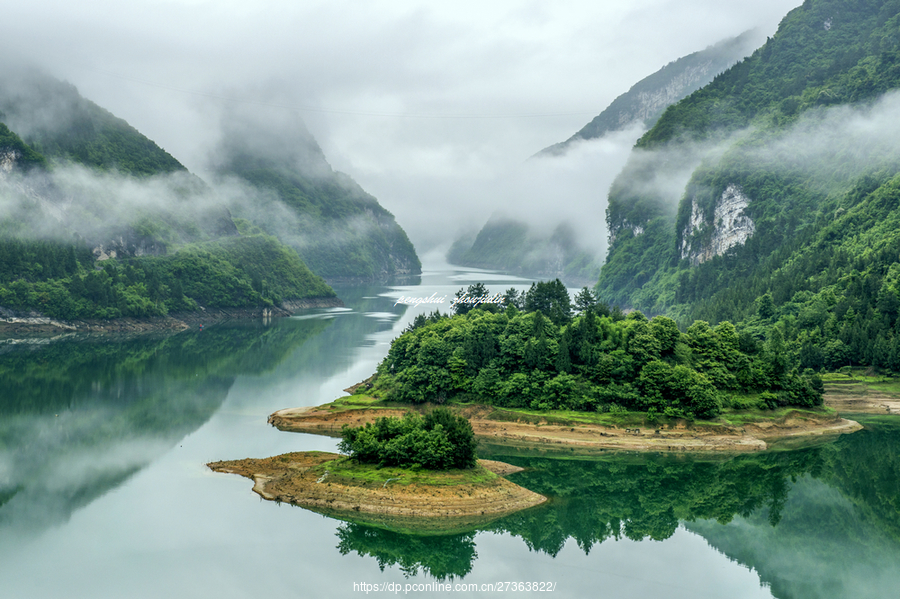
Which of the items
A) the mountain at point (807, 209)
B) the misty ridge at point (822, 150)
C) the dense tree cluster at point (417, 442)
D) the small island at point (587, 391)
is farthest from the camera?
the misty ridge at point (822, 150)

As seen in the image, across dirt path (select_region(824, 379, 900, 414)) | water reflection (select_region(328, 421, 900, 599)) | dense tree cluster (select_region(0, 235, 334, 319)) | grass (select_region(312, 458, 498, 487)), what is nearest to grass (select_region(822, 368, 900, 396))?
dirt path (select_region(824, 379, 900, 414))

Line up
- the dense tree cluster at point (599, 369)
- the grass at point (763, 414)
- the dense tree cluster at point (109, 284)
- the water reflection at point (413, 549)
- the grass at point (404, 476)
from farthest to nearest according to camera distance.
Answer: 1. the dense tree cluster at point (109, 284)
2. the grass at point (763, 414)
3. the dense tree cluster at point (599, 369)
4. the grass at point (404, 476)
5. the water reflection at point (413, 549)

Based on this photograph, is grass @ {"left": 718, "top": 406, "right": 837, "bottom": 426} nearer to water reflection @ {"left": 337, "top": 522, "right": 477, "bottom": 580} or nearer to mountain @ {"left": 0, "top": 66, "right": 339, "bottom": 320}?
water reflection @ {"left": 337, "top": 522, "right": 477, "bottom": 580}

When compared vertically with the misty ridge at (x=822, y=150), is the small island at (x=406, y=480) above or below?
below

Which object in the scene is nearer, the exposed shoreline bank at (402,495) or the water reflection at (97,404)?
the exposed shoreline bank at (402,495)

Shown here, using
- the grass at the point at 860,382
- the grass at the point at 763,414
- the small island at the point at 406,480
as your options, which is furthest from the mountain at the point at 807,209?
the small island at the point at 406,480

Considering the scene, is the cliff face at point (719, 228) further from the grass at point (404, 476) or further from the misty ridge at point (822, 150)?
the grass at point (404, 476)

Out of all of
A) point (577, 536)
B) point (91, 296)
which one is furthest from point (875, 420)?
point (91, 296)
